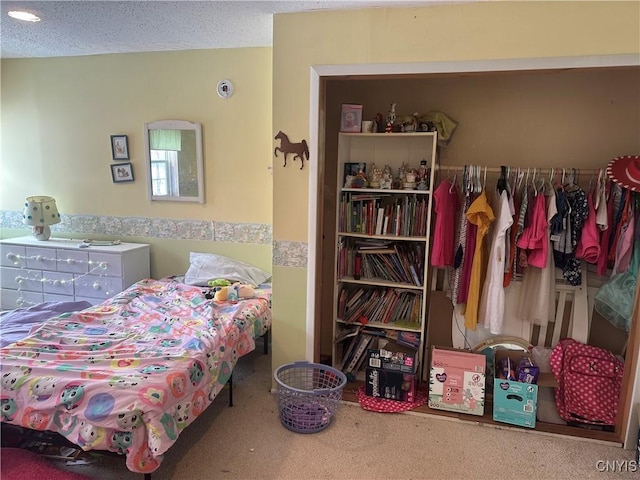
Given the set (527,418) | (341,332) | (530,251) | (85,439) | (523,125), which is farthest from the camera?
(341,332)

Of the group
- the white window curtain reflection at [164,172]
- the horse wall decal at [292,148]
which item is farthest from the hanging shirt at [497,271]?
the white window curtain reflection at [164,172]

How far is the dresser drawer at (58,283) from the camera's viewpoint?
366 centimetres

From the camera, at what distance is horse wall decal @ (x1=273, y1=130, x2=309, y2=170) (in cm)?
261

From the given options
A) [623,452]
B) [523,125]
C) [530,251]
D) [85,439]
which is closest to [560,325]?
[530,251]

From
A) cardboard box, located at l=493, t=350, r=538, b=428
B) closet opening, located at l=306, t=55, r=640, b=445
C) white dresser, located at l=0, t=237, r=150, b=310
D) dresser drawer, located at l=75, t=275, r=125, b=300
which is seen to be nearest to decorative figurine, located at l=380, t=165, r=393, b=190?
closet opening, located at l=306, t=55, r=640, b=445

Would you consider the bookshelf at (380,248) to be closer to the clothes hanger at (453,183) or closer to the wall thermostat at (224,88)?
the clothes hanger at (453,183)

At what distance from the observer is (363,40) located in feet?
8.03

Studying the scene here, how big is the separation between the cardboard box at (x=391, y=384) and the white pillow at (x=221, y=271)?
46.1 inches

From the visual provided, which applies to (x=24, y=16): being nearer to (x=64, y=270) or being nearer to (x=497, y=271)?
(x=64, y=270)

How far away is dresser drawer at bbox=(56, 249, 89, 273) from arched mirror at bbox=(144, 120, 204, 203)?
731 millimetres

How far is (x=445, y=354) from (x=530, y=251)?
2.71 ft

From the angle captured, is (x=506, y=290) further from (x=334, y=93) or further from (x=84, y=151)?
(x=84, y=151)

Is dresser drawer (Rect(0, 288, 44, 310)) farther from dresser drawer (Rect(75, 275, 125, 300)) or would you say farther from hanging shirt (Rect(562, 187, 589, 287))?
hanging shirt (Rect(562, 187, 589, 287))

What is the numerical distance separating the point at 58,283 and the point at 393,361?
283 centimetres
